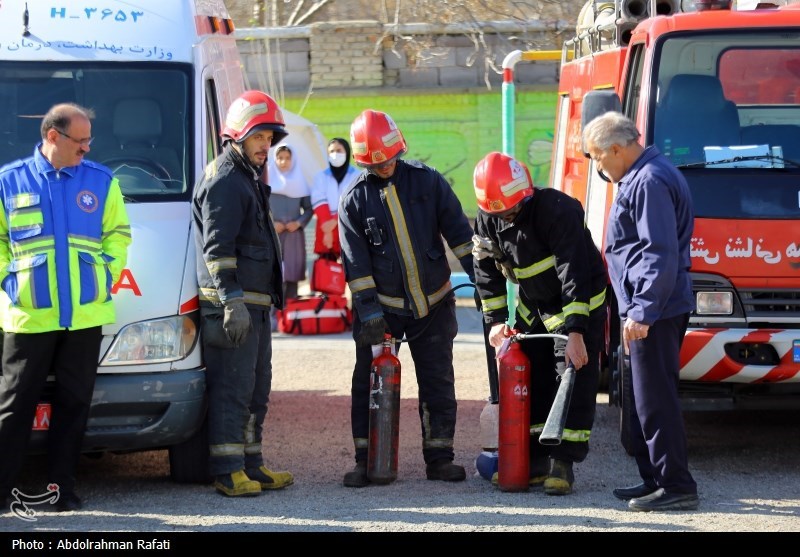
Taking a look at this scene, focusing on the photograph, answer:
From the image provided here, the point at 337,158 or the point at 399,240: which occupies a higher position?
the point at 337,158

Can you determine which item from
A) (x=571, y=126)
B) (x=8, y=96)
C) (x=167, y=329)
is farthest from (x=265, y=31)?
(x=167, y=329)

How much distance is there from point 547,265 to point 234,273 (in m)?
1.55

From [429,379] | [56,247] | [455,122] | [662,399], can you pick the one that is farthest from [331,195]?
[662,399]

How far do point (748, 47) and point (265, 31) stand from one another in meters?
10.1

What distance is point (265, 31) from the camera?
1688cm

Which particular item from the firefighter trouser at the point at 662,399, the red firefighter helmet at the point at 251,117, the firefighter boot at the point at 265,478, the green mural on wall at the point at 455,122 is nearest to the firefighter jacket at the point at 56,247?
the red firefighter helmet at the point at 251,117

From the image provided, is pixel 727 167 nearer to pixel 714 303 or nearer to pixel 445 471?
pixel 714 303

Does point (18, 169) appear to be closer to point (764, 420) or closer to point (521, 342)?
point (521, 342)

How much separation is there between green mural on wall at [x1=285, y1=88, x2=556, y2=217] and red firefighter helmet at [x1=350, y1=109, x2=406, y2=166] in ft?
34.4

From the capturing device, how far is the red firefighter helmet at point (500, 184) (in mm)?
6391

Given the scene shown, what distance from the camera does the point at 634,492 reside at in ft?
21.4

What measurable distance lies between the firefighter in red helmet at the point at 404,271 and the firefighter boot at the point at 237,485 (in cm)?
53

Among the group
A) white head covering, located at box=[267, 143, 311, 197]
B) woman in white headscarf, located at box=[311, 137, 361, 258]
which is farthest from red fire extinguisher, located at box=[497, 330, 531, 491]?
white head covering, located at box=[267, 143, 311, 197]

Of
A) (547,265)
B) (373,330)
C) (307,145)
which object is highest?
(307,145)
